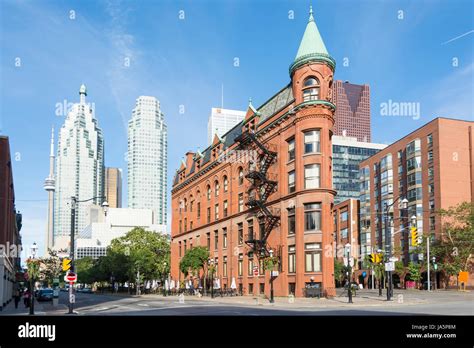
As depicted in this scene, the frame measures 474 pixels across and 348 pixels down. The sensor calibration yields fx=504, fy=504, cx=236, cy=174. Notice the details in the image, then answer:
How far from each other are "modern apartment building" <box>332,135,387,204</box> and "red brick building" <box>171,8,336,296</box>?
10895 centimetres

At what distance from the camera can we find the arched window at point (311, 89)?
169ft

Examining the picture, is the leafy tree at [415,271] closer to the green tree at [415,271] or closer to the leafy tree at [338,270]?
the green tree at [415,271]

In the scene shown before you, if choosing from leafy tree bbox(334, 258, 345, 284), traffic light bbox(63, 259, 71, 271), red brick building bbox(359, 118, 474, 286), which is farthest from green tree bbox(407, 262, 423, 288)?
traffic light bbox(63, 259, 71, 271)

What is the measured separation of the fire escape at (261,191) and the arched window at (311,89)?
818cm

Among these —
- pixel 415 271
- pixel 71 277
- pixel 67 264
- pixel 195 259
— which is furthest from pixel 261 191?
pixel 415 271

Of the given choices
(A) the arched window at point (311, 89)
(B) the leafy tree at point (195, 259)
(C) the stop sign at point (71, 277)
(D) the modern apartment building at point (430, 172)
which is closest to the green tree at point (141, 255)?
(B) the leafy tree at point (195, 259)

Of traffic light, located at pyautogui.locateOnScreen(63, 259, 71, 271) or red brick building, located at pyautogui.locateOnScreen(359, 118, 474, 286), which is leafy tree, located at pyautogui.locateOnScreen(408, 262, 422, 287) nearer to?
red brick building, located at pyautogui.locateOnScreen(359, 118, 474, 286)

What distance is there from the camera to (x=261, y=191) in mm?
Result: 60469

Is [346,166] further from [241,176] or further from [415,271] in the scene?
[241,176]

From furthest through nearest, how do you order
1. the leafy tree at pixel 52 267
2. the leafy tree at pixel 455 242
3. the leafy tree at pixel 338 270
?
the leafy tree at pixel 52 267, the leafy tree at pixel 338 270, the leafy tree at pixel 455 242

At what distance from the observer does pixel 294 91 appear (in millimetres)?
53188

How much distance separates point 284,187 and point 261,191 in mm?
5807

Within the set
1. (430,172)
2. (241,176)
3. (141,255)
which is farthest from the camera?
(430,172)
